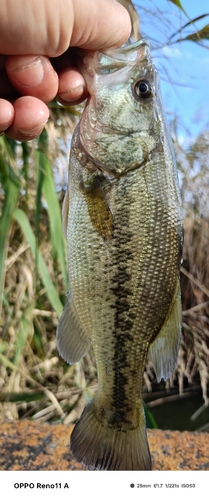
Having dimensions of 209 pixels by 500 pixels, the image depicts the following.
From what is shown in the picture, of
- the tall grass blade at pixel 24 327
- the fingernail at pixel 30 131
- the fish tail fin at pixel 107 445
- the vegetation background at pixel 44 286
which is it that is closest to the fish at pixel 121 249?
the fish tail fin at pixel 107 445

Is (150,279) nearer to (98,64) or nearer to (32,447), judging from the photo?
(98,64)

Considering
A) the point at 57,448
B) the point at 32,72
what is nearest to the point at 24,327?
the point at 57,448

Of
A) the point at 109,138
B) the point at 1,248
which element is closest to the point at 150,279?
the point at 109,138

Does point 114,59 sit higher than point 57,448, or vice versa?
point 114,59

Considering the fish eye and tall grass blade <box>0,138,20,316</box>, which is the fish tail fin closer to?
the fish eye

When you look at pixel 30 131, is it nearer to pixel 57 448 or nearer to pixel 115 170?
pixel 115 170
